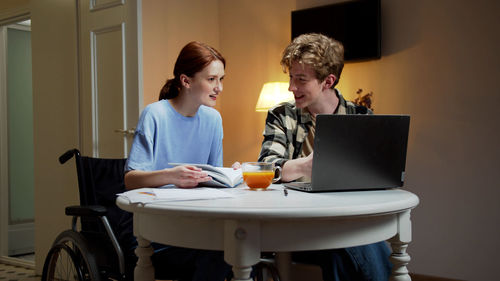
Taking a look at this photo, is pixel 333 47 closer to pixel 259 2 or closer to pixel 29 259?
pixel 259 2

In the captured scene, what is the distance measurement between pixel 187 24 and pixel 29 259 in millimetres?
2393

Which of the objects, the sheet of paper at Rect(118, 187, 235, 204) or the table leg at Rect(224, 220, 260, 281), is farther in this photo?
the sheet of paper at Rect(118, 187, 235, 204)

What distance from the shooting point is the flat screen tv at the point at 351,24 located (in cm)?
320

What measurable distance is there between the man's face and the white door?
4.55ft

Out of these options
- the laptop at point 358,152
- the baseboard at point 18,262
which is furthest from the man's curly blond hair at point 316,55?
the baseboard at point 18,262

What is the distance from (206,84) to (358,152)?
0.79 m

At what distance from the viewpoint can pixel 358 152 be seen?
1.26 meters

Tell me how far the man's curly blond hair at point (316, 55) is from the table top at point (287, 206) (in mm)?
657

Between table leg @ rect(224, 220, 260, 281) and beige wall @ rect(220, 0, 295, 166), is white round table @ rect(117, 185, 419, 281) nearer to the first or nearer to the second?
table leg @ rect(224, 220, 260, 281)

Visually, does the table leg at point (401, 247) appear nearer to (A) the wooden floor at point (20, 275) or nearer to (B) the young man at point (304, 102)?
(B) the young man at point (304, 102)

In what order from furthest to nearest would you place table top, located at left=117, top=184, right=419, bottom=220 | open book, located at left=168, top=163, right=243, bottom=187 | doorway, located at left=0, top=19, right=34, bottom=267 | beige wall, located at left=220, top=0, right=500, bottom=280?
doorway, located at left=0, top=19, right=34, bottom=267 → beige wall, located at left=220, top=0, right=500, bottom=280 → open book, located at left=168, top=163, right=243, bottom=187 → table top, located at left=117, top=184, right=419, bottom=220

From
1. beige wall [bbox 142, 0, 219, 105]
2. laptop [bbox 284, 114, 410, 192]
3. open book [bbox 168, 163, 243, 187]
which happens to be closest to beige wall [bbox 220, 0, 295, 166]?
beige wall [bbox 142, 0, 219, 105]

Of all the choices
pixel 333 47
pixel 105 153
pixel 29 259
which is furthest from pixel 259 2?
pixel 29 259

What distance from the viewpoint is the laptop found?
4.00 feet
